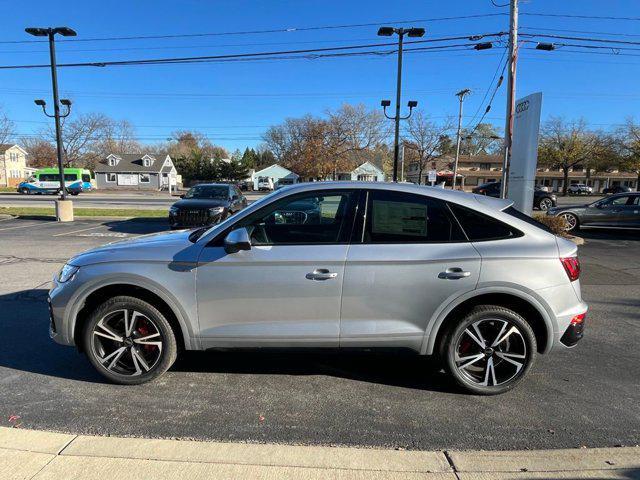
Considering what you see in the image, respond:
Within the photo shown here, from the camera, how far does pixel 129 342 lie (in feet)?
11.6

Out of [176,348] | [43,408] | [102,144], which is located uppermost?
[102,144]

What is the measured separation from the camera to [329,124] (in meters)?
56.2

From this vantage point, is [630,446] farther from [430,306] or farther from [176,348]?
[176,348]

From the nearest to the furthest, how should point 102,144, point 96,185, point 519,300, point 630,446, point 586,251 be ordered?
point 630,446 → point 519,300 → point 586,251 → point 96,185 → point 102,144

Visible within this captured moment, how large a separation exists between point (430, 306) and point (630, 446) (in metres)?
1.54

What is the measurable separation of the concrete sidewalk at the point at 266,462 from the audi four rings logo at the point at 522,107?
1160 cm

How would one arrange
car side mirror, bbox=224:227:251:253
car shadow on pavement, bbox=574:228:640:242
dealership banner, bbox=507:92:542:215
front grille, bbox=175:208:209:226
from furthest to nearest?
car shadow on pavement, bbox=574:228:640:242 → front grille, bbox=175:208:209:226 → dealership banner, bbox=507:92:542:215 → car side mirror, bbox=224:227:251:253

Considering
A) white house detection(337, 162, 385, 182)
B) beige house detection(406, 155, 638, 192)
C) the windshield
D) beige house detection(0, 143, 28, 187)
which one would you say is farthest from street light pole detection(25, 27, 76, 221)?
beige house detection(406, 155, 638, 192)

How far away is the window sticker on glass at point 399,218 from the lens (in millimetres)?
3432

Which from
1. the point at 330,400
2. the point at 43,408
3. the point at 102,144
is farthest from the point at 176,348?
the point at 102,144

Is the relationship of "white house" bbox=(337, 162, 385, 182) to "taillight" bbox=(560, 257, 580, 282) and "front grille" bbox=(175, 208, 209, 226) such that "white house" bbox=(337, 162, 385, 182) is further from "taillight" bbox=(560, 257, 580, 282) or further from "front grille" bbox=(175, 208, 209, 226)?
"taillight" bbox=(560, 257, 580, 282)

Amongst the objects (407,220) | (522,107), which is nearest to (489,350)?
(407,220)

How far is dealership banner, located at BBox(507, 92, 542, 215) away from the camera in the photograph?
1190 cm

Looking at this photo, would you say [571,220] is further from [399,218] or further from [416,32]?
[399,218]
